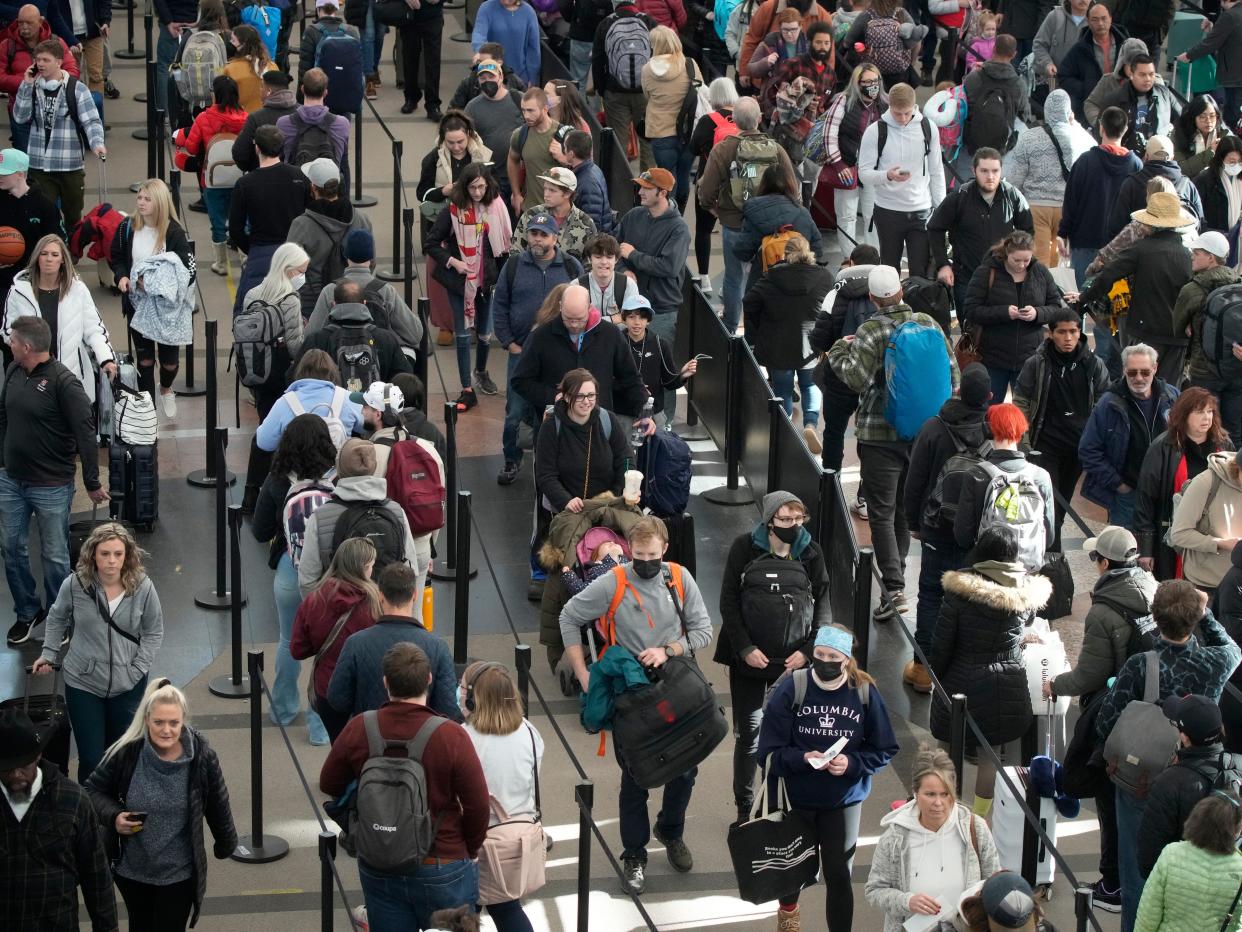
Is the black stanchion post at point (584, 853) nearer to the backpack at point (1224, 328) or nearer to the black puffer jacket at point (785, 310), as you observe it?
the black puffer jacket at point (785, 310)

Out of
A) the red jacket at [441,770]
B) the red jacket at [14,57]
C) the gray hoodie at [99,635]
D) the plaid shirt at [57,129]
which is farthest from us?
the red jacket at [14,57]

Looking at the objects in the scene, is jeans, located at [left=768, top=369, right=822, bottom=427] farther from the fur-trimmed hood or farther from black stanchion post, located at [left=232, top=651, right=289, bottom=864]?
black stanchion post, located at [left=232, top=651, right=289, bottom=864]

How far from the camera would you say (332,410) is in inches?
478

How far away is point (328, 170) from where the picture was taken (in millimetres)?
14805

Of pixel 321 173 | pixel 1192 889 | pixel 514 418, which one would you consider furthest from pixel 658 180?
pixel 1192 889

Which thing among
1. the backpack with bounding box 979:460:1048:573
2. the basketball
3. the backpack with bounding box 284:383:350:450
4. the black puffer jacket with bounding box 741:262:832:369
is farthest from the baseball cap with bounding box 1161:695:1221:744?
the basketball

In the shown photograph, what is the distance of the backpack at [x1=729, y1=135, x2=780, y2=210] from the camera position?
16250 mm

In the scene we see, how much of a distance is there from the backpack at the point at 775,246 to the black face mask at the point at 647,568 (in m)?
5.19

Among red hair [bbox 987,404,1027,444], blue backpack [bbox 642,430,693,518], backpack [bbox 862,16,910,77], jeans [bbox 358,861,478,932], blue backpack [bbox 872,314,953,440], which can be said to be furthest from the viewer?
backpack [bbox 862,16,910,77]

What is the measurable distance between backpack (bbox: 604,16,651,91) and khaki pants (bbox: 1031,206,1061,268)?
3.86 m

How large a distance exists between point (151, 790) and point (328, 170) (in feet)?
22.3

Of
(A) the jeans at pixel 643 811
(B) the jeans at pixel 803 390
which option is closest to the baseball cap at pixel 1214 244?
(B) the jeans at pixel 803 390

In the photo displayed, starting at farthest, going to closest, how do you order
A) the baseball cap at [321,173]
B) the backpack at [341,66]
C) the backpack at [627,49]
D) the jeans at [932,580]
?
the backpack at [627,49] → the backpack at [341,66] → the baseball cap at [321,173] → the jeans at [932,580]

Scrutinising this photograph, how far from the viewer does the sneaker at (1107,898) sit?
10164 millimetres
